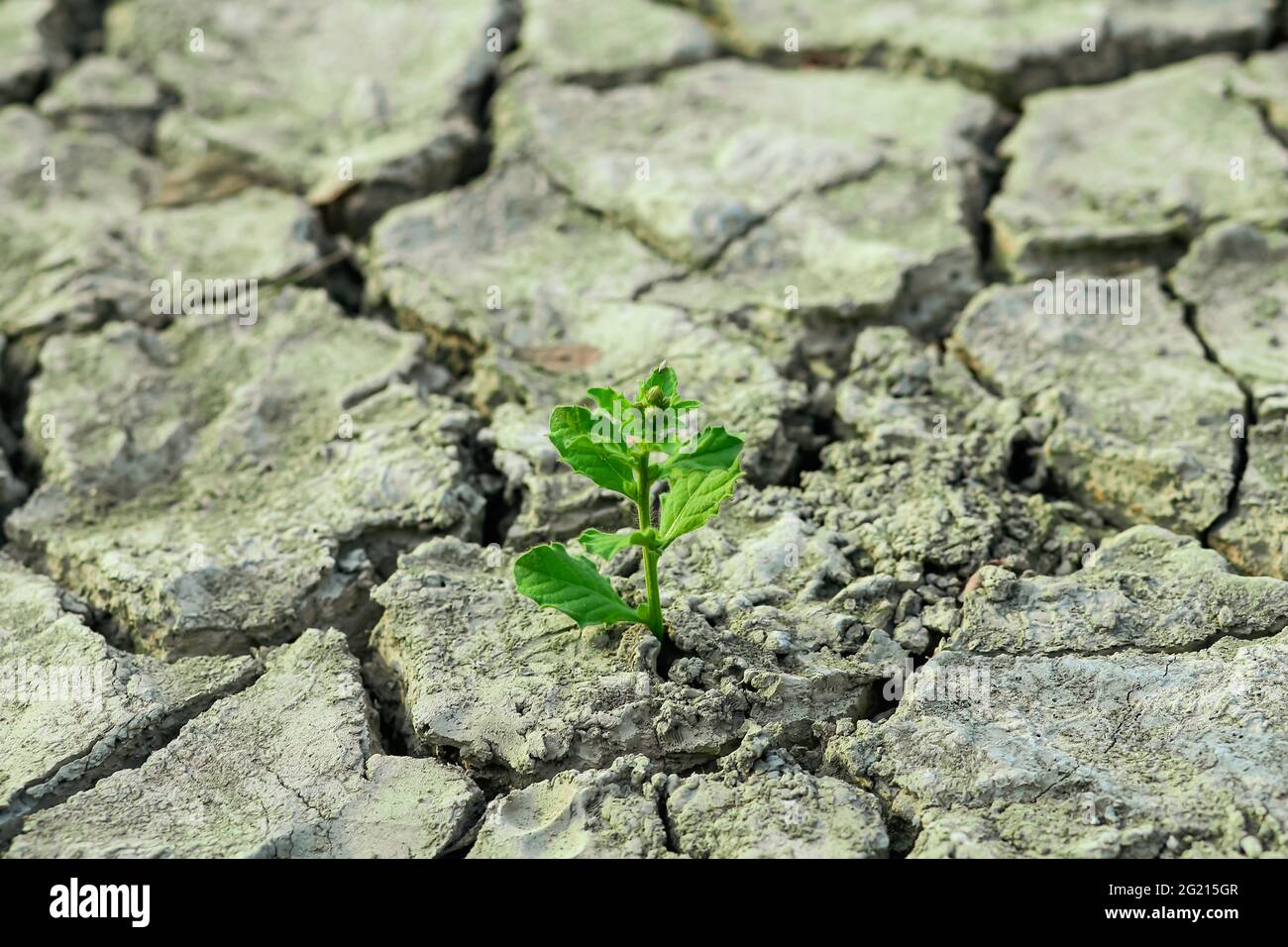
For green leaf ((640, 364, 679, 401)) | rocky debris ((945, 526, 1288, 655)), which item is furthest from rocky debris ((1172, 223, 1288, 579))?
green leaf ((640, 364, 679, 401))

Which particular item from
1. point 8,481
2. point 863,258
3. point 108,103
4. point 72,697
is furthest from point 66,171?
point 863,258

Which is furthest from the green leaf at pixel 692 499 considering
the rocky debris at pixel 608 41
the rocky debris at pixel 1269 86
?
the rocky debris at pixel 1269 86

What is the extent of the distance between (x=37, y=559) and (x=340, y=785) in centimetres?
98

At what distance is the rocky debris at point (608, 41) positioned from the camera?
376 cm

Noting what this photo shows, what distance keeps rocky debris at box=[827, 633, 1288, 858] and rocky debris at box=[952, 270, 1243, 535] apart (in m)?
0.42

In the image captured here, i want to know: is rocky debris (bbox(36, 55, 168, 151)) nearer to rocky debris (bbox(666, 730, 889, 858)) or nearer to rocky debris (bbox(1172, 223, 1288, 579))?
rocky debris (bbox(666, 730, 889, 858))

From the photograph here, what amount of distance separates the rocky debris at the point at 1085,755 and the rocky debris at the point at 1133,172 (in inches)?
47.6

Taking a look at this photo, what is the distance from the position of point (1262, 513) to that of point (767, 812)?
1.18 m

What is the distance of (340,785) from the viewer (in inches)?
79.4

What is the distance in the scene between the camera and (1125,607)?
2.22 m

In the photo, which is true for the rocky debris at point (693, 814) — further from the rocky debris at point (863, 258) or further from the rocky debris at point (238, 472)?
the rocky debris at point (863, 258)

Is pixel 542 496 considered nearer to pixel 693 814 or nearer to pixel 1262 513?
pixel 693 814
